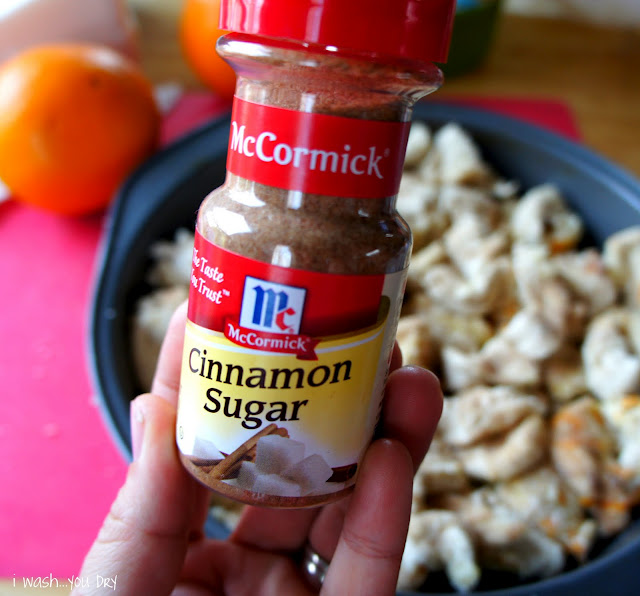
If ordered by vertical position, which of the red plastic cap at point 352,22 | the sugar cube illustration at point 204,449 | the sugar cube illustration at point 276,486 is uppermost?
the red plastic cap at point 352,22

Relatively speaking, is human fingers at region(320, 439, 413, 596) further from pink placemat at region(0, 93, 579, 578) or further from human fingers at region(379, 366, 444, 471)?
pink placemat at region(0, 93, 579, 578)

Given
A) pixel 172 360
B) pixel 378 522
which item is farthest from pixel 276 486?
pixel 172 360

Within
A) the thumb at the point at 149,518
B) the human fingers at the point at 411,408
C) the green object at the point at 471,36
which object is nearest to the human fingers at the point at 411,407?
the human fingers at the point at 411,408

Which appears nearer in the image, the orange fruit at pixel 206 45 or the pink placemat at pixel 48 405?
the pink placemat at pixel 48 405

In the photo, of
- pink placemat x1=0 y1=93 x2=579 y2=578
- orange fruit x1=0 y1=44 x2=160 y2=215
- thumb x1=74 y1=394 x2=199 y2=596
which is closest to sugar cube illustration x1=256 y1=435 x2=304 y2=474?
thumb x1=74 y1=394 x2=199 y2=596

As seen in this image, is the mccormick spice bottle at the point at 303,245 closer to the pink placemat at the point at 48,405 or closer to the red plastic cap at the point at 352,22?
the red plastic cap at the point at 352,22

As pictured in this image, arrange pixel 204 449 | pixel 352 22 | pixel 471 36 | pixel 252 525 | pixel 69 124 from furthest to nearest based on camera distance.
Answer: pixel 471 36, pixel 69 124, pixel 252 525, pixel 204 449, pixel 352 22

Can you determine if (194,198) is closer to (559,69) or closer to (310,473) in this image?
(310,473)
